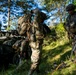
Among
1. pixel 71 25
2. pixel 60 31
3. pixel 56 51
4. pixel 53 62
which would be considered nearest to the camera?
pixel 71 25

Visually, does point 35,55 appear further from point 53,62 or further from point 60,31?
point 60,31

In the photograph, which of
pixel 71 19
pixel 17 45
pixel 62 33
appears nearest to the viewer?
pixel 71 19

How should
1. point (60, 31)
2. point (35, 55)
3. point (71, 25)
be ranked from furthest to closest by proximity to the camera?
point (60, 31) → point (71, 25) → point (35, 55)

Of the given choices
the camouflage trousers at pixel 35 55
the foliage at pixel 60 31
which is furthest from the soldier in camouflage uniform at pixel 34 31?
the foliage at pixel 60 31

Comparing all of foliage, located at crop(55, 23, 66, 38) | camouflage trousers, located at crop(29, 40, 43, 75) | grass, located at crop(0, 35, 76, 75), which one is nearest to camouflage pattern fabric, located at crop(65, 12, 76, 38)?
grass, located at crop(0, 35, 76, 75)

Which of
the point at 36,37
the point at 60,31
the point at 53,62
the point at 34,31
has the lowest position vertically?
the point at 53,62

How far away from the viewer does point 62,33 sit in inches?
681

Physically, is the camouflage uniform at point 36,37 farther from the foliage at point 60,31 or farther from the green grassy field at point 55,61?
the foliage at point 60,31

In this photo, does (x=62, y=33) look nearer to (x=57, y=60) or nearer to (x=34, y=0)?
(x=57, y=60)

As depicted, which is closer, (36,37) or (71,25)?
(36,37)

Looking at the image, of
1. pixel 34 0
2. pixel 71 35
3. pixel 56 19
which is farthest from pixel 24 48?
pixel 34 0

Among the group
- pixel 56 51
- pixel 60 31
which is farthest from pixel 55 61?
pixel 60 31

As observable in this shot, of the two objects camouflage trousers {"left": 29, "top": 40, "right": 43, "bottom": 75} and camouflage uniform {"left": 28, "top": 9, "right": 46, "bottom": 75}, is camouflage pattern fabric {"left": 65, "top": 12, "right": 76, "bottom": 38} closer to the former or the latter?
camouflage uniform {"left": 28, "top": 9, "right": 46, "bottom": 75}

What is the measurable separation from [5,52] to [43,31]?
392 cm
